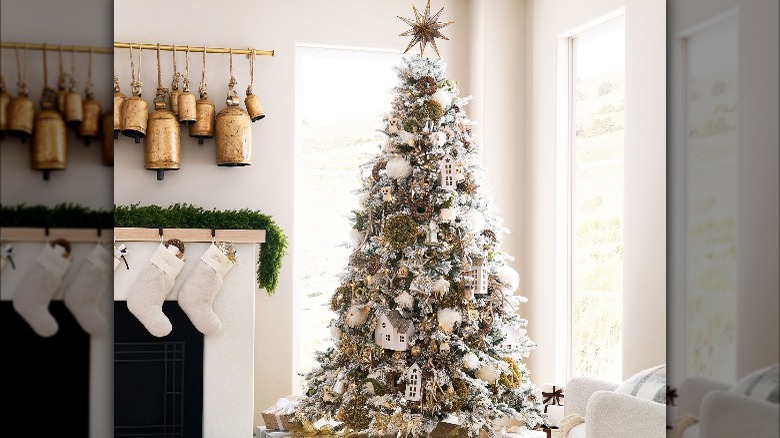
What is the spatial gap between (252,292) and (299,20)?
4.94ft

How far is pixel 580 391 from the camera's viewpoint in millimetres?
3201

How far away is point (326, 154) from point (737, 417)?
165 inches

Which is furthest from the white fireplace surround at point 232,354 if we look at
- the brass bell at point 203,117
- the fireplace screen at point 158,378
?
the brass bell at point 203,117

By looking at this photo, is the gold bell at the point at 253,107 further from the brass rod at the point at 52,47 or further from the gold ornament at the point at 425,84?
the brass rod at the point at 52,47

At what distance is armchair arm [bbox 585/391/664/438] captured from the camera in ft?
8.27

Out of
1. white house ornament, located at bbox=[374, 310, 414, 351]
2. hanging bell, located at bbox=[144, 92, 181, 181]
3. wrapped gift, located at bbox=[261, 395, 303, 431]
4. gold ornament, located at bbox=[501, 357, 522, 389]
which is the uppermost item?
hanging bell, located at bbox=[144, 92, 181, 181]

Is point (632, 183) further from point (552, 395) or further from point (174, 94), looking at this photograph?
point (174, 94)

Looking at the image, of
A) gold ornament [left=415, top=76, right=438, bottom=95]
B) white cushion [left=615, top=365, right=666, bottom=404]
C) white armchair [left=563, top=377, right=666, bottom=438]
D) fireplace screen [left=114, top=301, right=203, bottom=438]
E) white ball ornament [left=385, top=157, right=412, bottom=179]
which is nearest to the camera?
white armchair [left=563, top=377, right=666, bottom=438]

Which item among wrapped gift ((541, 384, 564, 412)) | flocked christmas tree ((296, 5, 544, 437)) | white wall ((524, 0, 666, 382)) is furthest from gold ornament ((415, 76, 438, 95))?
wrapped gift ((541, 384, 564, 412))

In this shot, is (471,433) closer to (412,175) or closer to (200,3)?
(412,175)

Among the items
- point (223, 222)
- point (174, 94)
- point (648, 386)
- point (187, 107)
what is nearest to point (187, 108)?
point (187, 107)

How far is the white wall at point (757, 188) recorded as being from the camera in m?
0.23

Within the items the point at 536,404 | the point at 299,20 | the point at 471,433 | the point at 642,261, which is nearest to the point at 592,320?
the point at 642,261

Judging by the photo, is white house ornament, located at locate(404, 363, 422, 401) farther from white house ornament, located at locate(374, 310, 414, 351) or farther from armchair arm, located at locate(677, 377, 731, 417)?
armchair arm, located at locate(677, 377, 731, 417)
